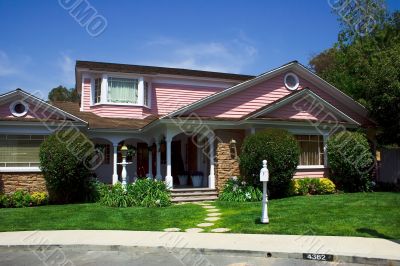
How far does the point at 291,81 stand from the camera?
1836cm

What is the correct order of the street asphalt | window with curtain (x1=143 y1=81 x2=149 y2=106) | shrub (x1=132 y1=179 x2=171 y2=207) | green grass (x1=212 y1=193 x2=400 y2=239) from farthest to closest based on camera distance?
1. window with curtain (x1=143 y1=81 x2=149 y2=106)
2. shrub (x1=132 y1=179 x2=171 y2=207)
3. green grass (x1=212 y1=193 x2=400 y2=239)
4. the street asphalt

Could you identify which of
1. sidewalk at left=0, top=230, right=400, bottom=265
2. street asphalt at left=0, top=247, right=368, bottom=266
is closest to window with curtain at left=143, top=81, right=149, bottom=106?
sidewalk at left=0, top=230, right=400, bottom=265

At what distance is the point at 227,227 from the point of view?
9.33 metres

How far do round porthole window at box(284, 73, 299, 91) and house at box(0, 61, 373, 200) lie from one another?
0.15 feet

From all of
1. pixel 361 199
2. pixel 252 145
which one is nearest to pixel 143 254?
pixel 252 145

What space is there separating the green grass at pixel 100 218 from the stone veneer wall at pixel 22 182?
7.46 feet

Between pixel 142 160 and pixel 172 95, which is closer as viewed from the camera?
pixel 142 160

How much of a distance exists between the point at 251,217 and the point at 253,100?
796 cm

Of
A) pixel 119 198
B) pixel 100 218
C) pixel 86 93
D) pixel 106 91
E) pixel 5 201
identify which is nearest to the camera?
pixel 100 218

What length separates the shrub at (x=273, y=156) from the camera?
1396cm

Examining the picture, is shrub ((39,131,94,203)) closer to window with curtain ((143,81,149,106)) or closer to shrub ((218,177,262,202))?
shrub ((218,177,262,202))

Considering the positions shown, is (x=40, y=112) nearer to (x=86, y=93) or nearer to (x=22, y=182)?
(x=22, y=182)

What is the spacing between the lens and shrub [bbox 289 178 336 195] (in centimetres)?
1546

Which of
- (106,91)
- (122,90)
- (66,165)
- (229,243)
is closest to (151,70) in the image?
(122,90)
